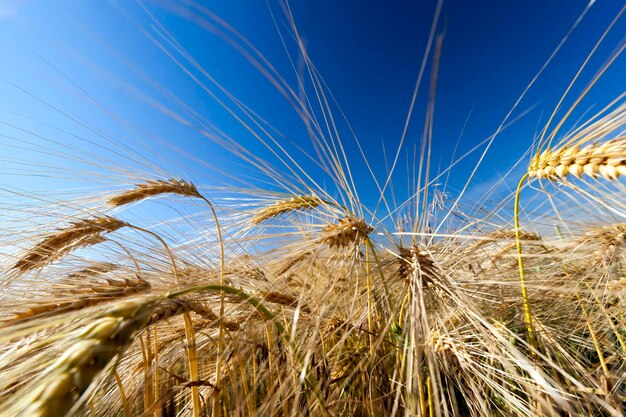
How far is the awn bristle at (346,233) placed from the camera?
Answer: 2.90 feet

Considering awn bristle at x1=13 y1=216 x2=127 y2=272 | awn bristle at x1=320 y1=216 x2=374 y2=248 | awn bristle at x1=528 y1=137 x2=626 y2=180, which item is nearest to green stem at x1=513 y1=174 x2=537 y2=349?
awn bristle at x1=528 y1=137 x2=626 y2=180

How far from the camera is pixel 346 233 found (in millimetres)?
905

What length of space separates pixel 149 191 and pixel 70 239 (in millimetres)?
334

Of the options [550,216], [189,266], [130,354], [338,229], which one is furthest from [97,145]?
[550,216]

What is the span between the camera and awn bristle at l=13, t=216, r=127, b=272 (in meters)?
1.13

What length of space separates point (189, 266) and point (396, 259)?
71cm

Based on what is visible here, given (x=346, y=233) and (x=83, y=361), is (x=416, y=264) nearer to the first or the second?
(x=346, y=233)

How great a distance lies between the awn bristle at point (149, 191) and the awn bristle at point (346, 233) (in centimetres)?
72

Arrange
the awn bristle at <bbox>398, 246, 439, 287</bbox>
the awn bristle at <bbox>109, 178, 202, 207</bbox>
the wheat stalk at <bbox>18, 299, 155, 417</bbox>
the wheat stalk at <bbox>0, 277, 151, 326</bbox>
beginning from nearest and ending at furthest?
the wheat stalk at <bbox>18, 299, 155, 417</bbox>, the wheat stalk at <bbox>0, 277, 151, 326</bbox>, the awn bristle at <bbox>398, 246, 439, 287</bbox>, the awn bristle at <bbox>109, 178, 202, 207</bbox>

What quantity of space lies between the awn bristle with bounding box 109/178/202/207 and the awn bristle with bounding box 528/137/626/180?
4.25ft

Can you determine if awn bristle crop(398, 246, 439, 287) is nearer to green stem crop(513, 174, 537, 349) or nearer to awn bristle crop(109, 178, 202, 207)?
green stem crop(513, 174, 537, 349)

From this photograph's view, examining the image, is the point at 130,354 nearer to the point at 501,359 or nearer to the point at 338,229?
the point at 338,229

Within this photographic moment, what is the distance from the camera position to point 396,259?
3.02ft

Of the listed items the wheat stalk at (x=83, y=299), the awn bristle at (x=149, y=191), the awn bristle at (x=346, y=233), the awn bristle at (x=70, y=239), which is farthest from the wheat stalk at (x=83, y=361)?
the awn bristle at (x=149, y=191)
